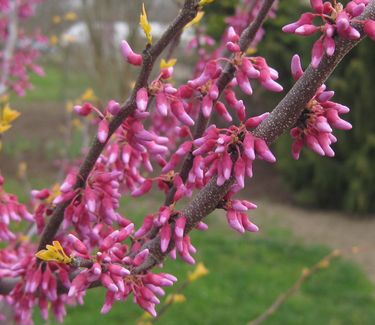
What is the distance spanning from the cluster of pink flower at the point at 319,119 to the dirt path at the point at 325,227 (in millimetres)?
6590

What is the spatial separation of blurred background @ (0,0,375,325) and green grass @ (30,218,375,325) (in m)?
0.01

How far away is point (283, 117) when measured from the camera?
1184 millimetres

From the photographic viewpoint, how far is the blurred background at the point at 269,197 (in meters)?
6.09

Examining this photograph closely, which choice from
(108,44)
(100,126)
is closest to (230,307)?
(100,126)

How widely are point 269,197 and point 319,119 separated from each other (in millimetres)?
9641

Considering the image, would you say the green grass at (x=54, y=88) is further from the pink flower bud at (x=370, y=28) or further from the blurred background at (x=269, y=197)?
the pink flower bud at (x=370, y=28)

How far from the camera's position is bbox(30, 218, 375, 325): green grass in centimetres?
591

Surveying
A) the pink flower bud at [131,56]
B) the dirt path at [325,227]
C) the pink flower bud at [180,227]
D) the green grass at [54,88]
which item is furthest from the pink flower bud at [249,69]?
the green grass at [54,88]

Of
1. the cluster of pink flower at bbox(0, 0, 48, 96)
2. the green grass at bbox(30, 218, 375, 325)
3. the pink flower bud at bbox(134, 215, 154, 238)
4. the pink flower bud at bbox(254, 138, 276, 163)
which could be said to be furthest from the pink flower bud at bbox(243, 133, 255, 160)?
the green grass at bbox(30, 218, 375, 325)

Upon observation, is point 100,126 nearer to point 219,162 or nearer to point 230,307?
point 219,162

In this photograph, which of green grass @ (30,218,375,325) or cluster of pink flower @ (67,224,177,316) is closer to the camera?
cluster of pink flower @ (67,224,177,316)

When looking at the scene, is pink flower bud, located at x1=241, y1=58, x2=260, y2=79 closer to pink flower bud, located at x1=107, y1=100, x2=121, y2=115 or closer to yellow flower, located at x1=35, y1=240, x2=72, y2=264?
pink flower bud, located at x1=107, y1=100, x2=121, y2=115

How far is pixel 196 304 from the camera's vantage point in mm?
6207

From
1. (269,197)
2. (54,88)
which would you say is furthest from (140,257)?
(54,88)
